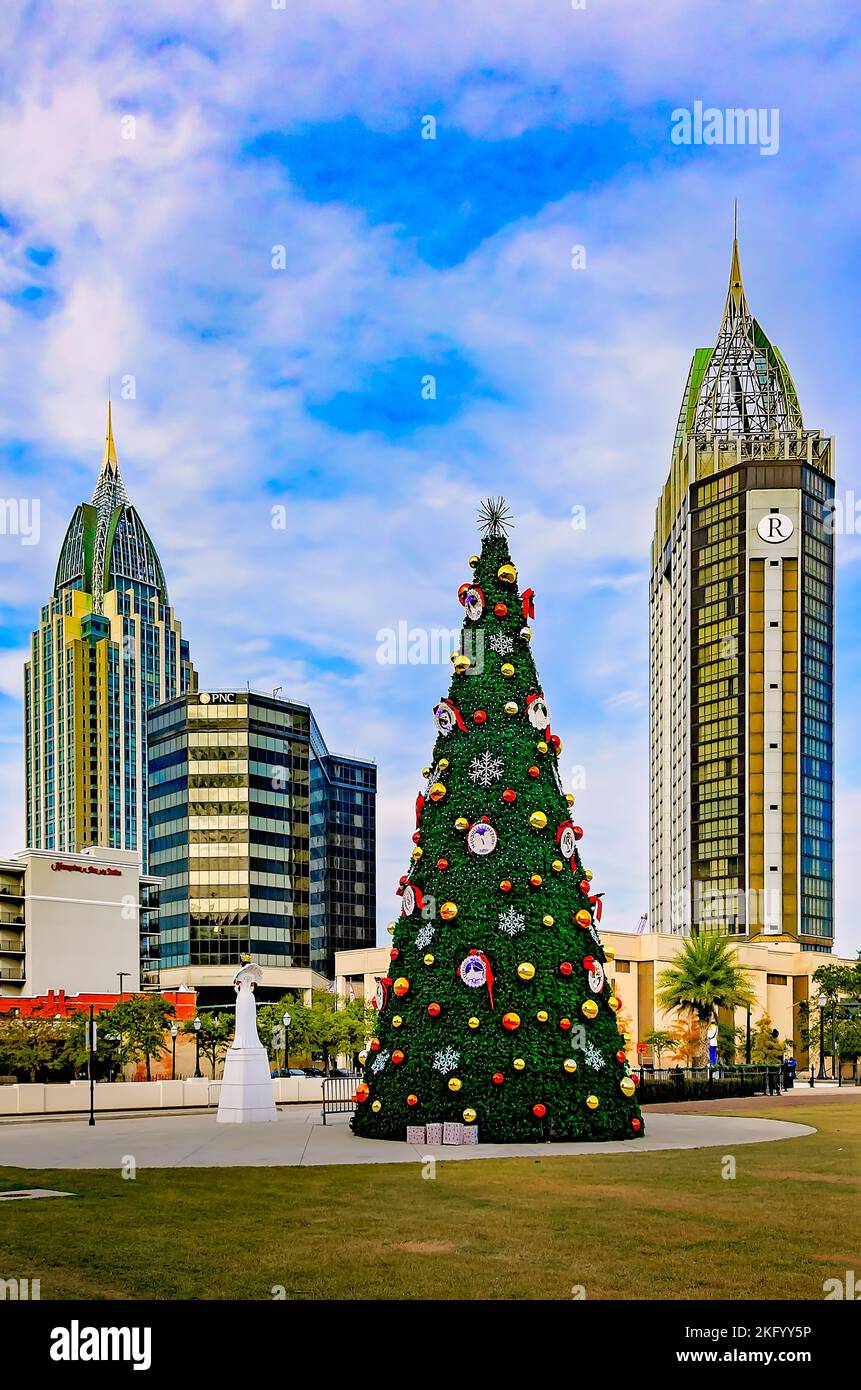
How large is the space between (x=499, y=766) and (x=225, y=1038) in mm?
51324

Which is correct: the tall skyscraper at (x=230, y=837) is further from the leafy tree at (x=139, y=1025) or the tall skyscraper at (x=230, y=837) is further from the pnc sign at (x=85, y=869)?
the leafy tree at (x=139, y=1025)

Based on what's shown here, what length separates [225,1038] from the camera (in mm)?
73625

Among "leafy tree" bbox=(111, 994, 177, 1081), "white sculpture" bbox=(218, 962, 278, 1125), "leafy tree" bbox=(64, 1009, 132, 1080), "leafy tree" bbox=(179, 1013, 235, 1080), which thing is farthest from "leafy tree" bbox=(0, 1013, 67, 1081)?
"white sculpture" bbox=(218, 962, 278, 1125)

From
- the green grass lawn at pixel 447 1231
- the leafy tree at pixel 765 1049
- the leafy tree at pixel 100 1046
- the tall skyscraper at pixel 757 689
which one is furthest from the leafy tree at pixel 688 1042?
the green grass lawn at pixel 447 1231

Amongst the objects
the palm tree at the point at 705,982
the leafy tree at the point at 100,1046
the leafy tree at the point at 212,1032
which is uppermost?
the palm tree at the point at 705,982

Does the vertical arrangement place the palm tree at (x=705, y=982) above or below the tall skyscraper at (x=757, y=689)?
below

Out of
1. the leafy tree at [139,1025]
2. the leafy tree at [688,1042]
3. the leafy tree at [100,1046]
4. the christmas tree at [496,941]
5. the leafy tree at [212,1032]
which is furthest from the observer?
the leafy tree at [688,1042]

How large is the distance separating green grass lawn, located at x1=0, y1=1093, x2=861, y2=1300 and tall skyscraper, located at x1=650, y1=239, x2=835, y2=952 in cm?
11354

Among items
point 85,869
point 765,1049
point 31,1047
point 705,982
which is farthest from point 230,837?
point 705,982

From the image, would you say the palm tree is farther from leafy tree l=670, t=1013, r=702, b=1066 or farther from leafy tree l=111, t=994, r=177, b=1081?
leafy tree l=111, t=994, r=177, b=1081

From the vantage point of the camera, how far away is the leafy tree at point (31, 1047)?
5784 centimetres

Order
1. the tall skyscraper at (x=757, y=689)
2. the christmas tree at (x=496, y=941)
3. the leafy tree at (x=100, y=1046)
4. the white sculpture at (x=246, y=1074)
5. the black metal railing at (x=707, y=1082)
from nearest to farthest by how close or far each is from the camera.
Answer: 1. the christmas tree at (x=496, y=941)
2. the white sculpture at (x=246, y=1074)
3. the black metal railing at (x=707, y=1082)
4. the leafy tree at (x=100, y=1046)
5. the tall skyscraper at (x=757, y=689)

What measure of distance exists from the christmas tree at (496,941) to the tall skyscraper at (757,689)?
4167 inches
